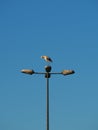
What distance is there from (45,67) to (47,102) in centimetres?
173

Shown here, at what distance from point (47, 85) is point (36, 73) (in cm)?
80

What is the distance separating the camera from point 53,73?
15762 cm

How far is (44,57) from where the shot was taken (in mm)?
159000

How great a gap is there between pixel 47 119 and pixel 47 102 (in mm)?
846

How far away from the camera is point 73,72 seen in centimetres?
15775

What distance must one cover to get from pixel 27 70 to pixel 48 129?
3.15m

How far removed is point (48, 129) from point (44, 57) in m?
3.91

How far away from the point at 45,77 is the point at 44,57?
180 cm

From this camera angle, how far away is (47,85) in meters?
158

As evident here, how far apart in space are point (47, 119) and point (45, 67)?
101 inches

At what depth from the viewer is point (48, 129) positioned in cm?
15738

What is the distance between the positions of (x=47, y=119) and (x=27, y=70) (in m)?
2.66

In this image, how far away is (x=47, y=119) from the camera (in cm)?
15750

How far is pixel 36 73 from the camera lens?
158 m
